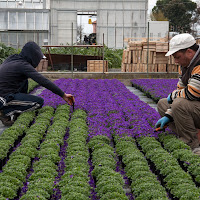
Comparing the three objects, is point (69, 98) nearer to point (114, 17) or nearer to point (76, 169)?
point (76, 169)

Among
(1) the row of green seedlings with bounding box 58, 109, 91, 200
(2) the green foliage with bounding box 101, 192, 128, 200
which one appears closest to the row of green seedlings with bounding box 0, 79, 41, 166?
(1) the row of green seedlings with bounding box 58, 109, 91, 200

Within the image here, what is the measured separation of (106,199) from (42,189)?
2.08 ft

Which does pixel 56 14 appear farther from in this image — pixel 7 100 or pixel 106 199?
pixel 106 199

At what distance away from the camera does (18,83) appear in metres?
6.91

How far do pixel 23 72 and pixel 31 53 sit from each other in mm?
382

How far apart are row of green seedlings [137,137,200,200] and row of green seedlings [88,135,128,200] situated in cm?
47

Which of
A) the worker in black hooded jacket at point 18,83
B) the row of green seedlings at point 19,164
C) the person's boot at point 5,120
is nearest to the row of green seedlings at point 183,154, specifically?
the row of green seedlings at point 19,164

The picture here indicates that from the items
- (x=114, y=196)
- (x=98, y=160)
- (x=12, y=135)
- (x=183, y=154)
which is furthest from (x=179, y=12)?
(x=114, y=196)

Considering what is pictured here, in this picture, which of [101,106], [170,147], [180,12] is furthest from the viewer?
[180,12]

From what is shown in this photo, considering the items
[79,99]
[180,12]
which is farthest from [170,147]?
[180,12]

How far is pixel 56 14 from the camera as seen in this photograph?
27.5 m

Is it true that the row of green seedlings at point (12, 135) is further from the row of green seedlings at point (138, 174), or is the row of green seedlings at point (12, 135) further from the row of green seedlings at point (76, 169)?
the row of green seedlings at point (138, 174)

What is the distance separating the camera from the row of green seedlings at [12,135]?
461cm

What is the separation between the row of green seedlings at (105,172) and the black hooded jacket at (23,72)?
190 cm
